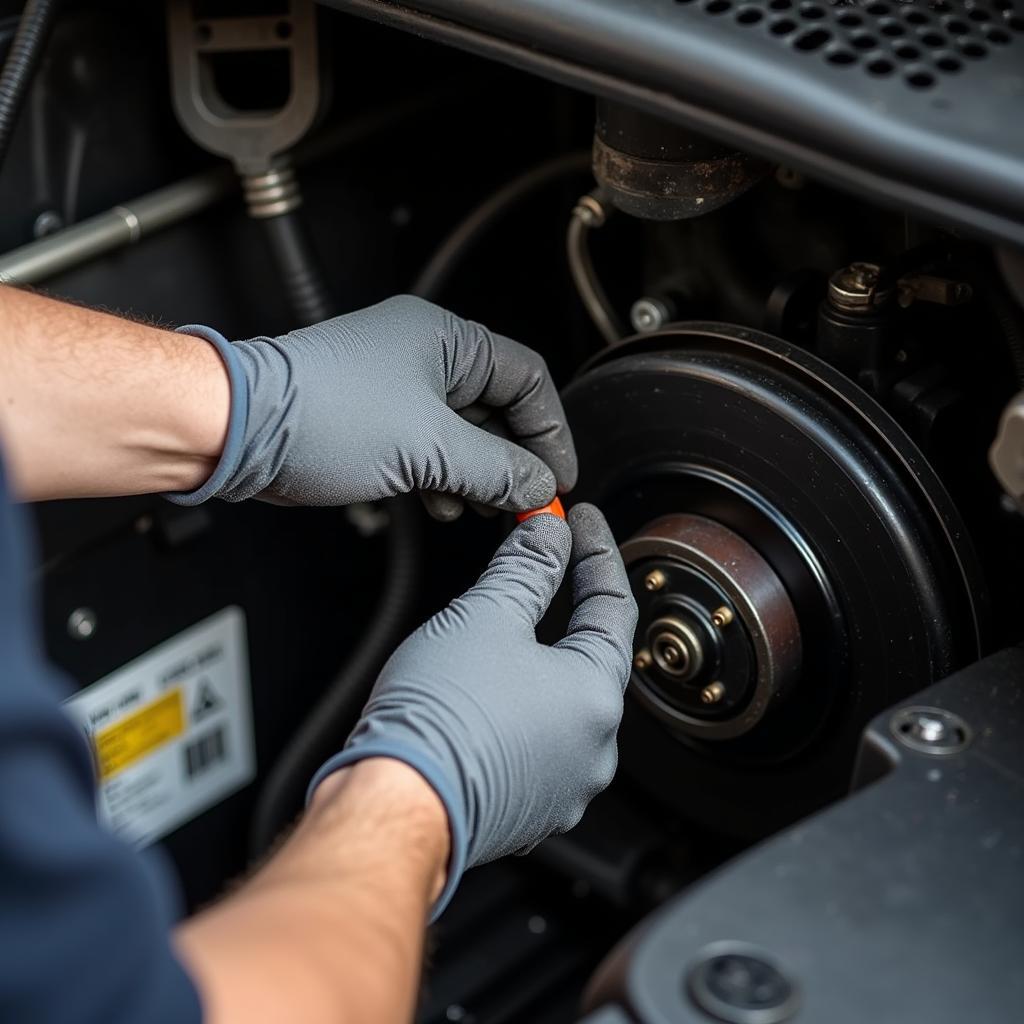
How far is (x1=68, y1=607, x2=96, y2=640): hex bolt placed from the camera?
3.81ft

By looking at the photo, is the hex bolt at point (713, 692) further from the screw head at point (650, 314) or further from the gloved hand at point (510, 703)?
the screw head at point (650, 314)

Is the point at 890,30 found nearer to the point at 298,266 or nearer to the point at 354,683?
the point at 298,266

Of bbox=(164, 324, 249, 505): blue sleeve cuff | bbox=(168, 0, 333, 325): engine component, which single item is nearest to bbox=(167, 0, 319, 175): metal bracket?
bbox=(168, 0, 333, 325): engine component

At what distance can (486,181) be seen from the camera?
133 centimetres

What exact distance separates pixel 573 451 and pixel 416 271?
40 centimetres

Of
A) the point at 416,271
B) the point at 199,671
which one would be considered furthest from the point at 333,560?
the point at 416,271

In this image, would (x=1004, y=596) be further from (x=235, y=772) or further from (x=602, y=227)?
(x=235, y=772)

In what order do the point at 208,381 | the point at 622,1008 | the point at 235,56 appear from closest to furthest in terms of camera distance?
the point at 622,1008
the point at 208,381
the point at 235,56

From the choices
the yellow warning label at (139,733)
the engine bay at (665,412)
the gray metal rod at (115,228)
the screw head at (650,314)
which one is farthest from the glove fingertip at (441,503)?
the yellow warning label at (139,733)

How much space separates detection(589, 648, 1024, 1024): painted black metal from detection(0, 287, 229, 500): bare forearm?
1.47ft

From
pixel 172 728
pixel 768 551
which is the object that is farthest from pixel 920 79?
pixel 172 728

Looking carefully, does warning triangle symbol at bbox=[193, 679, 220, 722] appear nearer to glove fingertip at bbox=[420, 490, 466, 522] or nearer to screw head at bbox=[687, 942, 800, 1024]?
glove fingertip at bbox=[420, 490, 466, 522]

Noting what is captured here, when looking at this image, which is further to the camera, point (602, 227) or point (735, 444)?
point (602, 227)

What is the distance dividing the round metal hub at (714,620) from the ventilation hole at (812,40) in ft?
1.14
